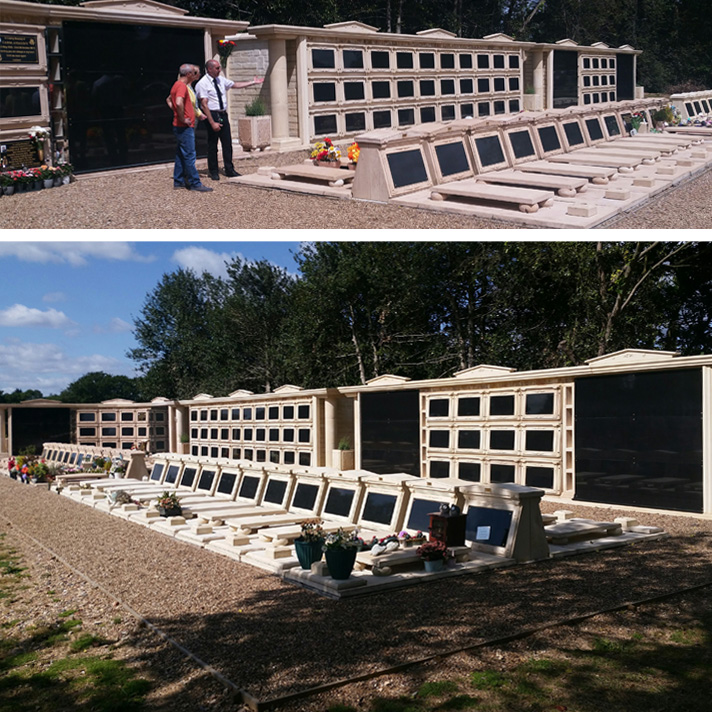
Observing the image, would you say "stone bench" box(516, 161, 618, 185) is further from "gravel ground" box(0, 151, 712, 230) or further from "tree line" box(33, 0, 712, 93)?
"tree line" box(33, 0, 712, 93)

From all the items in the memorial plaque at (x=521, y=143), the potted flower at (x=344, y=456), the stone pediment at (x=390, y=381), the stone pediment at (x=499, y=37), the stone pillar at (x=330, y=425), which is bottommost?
the potted flower at (x=344, y=456)

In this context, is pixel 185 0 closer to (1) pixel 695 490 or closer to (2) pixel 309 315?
(2) pixel 309 315

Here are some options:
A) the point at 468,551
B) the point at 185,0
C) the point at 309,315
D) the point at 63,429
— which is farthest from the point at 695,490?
the point at 63,429

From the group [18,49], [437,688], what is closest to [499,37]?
[18,49]

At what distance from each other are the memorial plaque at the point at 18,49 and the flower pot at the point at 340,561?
9880 millimetres

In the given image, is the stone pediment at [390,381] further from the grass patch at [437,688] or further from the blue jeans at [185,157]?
the grass patch at [437,688]

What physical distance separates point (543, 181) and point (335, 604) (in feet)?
25.3

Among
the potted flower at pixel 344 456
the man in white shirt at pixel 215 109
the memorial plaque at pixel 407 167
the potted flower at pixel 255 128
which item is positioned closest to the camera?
the memorial plaque at pixel 407 167

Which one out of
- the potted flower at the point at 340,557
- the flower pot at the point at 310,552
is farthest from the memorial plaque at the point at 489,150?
the potted flower at the point at 340,557

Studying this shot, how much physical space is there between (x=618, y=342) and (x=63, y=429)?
19566mm

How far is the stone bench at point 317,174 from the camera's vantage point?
13.2m

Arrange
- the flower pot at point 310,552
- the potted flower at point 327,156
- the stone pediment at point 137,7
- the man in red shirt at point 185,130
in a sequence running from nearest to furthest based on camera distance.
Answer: the flower pot at point 310,552, the man in red shirt at point 185,130, the stone pediment at point 137,7, the potted flower at point 327,156

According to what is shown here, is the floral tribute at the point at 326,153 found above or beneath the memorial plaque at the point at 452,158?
above

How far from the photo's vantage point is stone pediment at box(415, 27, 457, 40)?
18922 millimetres
